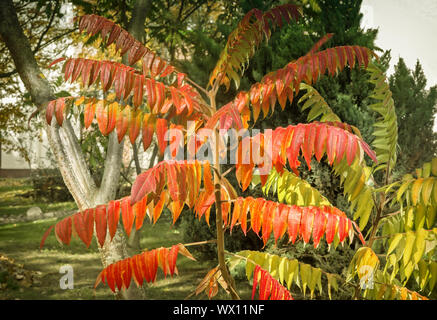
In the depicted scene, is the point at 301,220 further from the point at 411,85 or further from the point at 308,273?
the point at 411,85

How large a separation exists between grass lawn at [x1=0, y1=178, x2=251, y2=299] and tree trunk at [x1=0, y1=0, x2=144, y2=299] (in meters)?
0.44

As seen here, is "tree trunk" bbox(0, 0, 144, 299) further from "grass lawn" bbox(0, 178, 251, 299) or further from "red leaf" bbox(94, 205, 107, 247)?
"red leaf" bbox(94, 205, 107, 247)

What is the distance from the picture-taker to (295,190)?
1.76 m

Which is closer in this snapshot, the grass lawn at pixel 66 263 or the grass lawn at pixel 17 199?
the grass lawn at pixel 66 263

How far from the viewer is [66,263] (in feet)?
11.3

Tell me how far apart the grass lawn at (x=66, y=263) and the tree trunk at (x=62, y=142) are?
435 mm

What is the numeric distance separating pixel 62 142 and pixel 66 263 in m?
A: 1.59

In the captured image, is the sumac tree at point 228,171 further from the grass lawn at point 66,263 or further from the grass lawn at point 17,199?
the grass lawn at point 17,199

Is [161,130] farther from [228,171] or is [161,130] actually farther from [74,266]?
[74,266]

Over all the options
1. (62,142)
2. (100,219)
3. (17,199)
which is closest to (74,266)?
(17,199)

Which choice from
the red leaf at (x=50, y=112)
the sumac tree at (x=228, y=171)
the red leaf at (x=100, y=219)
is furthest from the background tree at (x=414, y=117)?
the red leaf at (x=50, y=112)

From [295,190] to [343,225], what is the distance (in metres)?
0.54

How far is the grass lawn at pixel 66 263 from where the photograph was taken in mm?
2934
